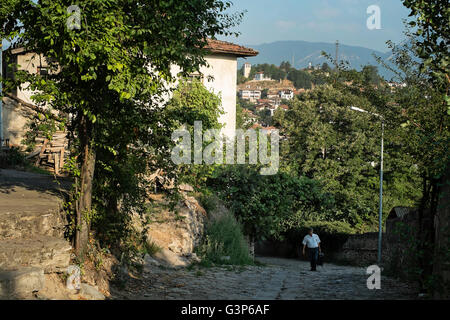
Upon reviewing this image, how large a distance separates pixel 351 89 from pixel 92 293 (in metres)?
8.20

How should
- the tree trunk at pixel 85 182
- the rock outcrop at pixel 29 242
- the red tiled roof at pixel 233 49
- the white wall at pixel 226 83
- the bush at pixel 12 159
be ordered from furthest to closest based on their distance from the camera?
the white wall at pixel 226 83 < the red tiled roof at pixel 233 49 < the bush at pixel 12 159 < the tree trunk at pixel 85 182 < the rock outcrop at pixel 29 242

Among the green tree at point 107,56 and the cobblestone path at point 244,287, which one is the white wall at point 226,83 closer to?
the cobblestone path at point 244,287

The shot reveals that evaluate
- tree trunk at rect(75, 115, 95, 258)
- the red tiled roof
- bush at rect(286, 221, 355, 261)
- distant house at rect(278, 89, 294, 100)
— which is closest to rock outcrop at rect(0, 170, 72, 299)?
tree trunk at rect(75, 115, 95, 258)

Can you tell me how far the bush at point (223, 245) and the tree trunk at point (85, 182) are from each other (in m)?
6.87

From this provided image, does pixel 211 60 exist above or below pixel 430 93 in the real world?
above

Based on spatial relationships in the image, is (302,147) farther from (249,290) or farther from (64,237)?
(64,237)

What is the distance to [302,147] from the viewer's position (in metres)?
40.7

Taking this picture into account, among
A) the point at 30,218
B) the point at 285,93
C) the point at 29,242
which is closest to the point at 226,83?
the point at 30,218

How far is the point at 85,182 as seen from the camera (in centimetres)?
881

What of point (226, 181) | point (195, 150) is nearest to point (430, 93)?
point (195, 150)

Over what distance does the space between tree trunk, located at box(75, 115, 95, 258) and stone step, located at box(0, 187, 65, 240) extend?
0.30m

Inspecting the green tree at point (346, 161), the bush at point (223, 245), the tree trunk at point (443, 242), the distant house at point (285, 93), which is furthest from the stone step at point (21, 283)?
the distant house at point (285, 93)

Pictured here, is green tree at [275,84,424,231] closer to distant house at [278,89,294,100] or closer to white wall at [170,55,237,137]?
white wall at [170,55,237,137]

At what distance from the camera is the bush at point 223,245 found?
16.4m
